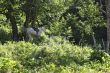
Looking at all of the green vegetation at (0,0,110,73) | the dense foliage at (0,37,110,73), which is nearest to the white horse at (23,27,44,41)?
the green vegetation at (0,0,110,73)

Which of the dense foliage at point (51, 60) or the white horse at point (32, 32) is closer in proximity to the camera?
the dense foliage at point (51, 60)

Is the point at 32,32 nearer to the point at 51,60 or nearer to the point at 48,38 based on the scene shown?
the point at 48,38

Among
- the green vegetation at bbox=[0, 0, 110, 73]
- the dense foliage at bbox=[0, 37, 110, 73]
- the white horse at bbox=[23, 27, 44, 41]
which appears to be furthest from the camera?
the white horse at bbox=[23, 27, 44, 41]

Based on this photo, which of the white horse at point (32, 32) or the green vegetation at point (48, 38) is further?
the white horse at point (32, 32)

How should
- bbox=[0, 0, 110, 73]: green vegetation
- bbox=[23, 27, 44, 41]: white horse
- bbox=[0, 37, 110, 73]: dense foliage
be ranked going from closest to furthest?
bbox=[0, 37, 110, 73]: dense foliage
bbox=[0, 0, 110, 73]: green vegetation
bbox=[23, 27, 44, 41]: white horse

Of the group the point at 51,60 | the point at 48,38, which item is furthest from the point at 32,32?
the point at 51,60

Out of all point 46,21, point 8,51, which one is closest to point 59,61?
point 8,51

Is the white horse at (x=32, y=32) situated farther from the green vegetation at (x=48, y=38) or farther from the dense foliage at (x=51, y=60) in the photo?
the dense foliage at (x=51, y=60)

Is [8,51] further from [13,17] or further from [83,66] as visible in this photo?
[13,17]

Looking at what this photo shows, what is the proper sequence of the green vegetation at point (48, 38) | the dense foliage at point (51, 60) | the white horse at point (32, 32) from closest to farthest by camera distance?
1. the dense foliage at point (51, 60)
2. the green vegetation at point (48, 38)
3. the white horse at point (32, 32)

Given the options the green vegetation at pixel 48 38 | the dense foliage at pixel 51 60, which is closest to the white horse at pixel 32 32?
the green vegetation at pixel 48 38

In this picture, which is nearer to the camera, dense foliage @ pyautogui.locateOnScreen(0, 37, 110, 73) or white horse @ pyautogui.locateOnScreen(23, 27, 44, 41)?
dense foliage @ pyautogui.locateOnScreen(0, 37, 110, 73)

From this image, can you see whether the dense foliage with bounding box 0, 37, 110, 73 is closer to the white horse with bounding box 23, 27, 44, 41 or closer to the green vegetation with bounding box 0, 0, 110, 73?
the green vegetation with bounding box 0, 0, 110, 73

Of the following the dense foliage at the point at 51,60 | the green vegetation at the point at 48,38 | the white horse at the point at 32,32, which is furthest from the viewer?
the white horse at the point at 32,32
